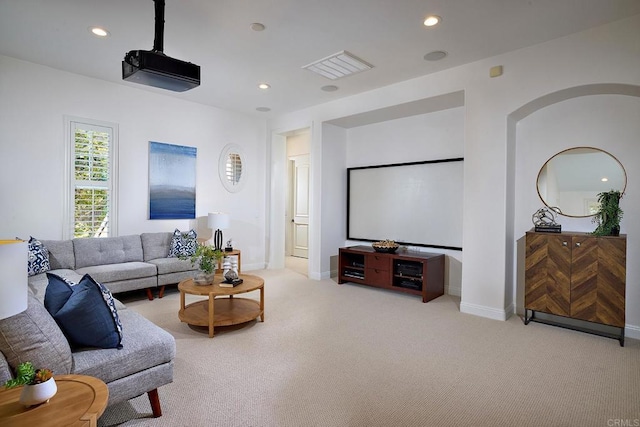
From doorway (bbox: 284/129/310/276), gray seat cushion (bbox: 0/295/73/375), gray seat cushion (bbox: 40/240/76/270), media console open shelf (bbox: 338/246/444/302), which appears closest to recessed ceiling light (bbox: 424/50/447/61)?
media console open shelf (bbox: 338/246/444/302)

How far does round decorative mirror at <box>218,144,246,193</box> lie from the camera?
6230 mm

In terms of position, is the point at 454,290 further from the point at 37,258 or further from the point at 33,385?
the point at 37,258

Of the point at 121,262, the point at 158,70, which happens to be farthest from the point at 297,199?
the point at 158,70

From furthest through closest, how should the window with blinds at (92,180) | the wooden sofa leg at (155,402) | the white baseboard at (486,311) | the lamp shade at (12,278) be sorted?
1. the window with blinds at (92,180)
2. the white baseboard at (486,311)
3. the wooden sofa leg at (155,402)
4. the lamp shade at (12,278)

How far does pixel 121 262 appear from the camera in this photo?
4.71m

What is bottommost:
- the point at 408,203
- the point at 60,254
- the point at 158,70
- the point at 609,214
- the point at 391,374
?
the point at 391,374

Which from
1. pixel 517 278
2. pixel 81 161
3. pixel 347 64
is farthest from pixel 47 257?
pixel 517 278

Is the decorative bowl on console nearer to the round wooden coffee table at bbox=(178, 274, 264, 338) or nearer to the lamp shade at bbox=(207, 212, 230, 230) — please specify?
the round wooden coffee table at bbox=(178, 274, 264, 338)

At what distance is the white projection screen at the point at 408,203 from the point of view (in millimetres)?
4980

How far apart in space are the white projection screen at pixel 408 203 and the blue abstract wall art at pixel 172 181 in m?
2.74

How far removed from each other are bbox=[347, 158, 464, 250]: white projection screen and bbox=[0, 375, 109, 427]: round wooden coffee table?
4551 mm

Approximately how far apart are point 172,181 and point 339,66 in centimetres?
320

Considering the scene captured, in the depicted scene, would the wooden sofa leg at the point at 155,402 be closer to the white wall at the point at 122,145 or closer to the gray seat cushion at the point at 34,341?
the gray seat cushion at the point at 34,341

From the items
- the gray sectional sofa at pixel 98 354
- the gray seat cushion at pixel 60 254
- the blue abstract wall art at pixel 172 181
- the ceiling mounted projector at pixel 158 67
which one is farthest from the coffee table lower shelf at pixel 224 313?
the ceiling mounted projector at pixel 158 67
